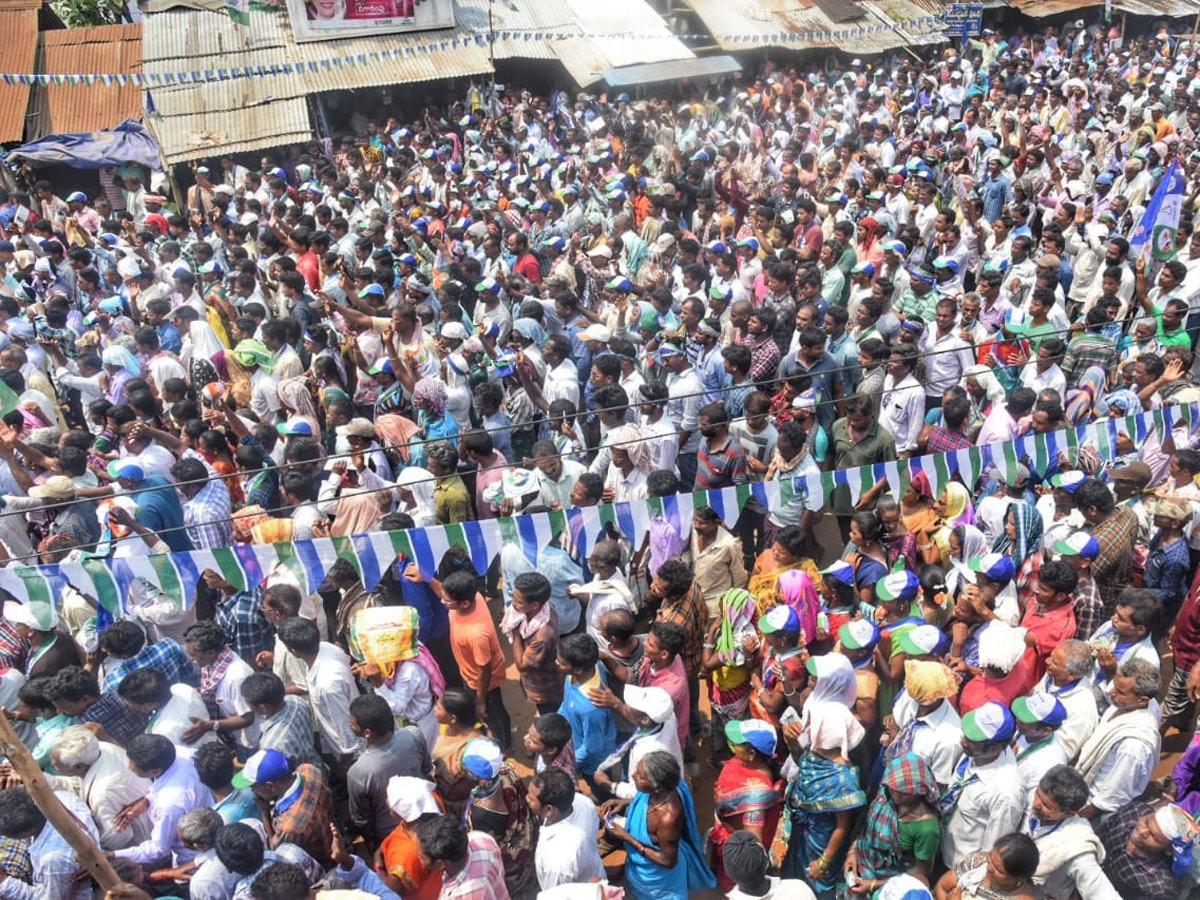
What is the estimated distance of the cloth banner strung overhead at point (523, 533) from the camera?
209 inches

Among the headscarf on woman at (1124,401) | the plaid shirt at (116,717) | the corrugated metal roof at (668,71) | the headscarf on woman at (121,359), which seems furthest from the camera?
the corrugated metal roof at (668,71)

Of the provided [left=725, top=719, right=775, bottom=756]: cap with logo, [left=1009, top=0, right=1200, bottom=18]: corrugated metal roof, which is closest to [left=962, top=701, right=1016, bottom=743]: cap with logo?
[left=725, top=719, right=775, bottom=756]: cap with logo

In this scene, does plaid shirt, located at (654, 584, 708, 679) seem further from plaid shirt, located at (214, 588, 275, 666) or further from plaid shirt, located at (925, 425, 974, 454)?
plaid shirt, located at (214, 588, 275, 666)

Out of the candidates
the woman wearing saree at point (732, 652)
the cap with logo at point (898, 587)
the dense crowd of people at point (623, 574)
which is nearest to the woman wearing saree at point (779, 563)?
the dense crowd of people at point (623, 574)

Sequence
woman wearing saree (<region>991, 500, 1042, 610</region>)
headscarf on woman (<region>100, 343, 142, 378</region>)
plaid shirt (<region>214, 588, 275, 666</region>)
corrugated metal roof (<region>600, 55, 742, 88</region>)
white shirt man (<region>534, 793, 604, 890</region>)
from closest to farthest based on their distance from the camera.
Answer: white shirt man (<region>534, 793, 604, 890</region>)
plaid shirt (<region>214, 588, 275, 666</region>)
woman wearing saree (<region>991, 500, 1042, 610</region>)
headscarf on woman (<region>100, 343, 142, 378</region>)
corrugated metal roof (<region>600, 55, 742, 88</region>)

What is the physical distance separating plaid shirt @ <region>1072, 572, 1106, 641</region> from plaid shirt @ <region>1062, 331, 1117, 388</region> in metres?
2.36

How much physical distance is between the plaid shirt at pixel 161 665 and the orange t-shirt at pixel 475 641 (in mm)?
1394

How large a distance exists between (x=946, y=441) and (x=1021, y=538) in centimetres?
89

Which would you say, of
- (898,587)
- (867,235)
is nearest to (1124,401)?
(898,587)

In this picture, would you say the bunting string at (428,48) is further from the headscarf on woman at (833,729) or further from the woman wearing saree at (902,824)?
the woman wearing saree at (902,824)

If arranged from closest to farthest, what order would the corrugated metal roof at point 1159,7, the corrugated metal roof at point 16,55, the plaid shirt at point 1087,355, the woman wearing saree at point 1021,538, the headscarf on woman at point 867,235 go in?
the woman wearing saree at point 1021,538 → the plaid shirt at point 1087,355 → the headscarf on woman at point 867,235 → the corrugated metal roof at point 16,55 → the corrugated metal roof at point 1159,7

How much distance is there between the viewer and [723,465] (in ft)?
20.4

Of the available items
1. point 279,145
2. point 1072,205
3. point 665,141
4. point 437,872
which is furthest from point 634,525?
point 279,145

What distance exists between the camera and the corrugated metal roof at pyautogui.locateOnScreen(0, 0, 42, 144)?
17.3 m
